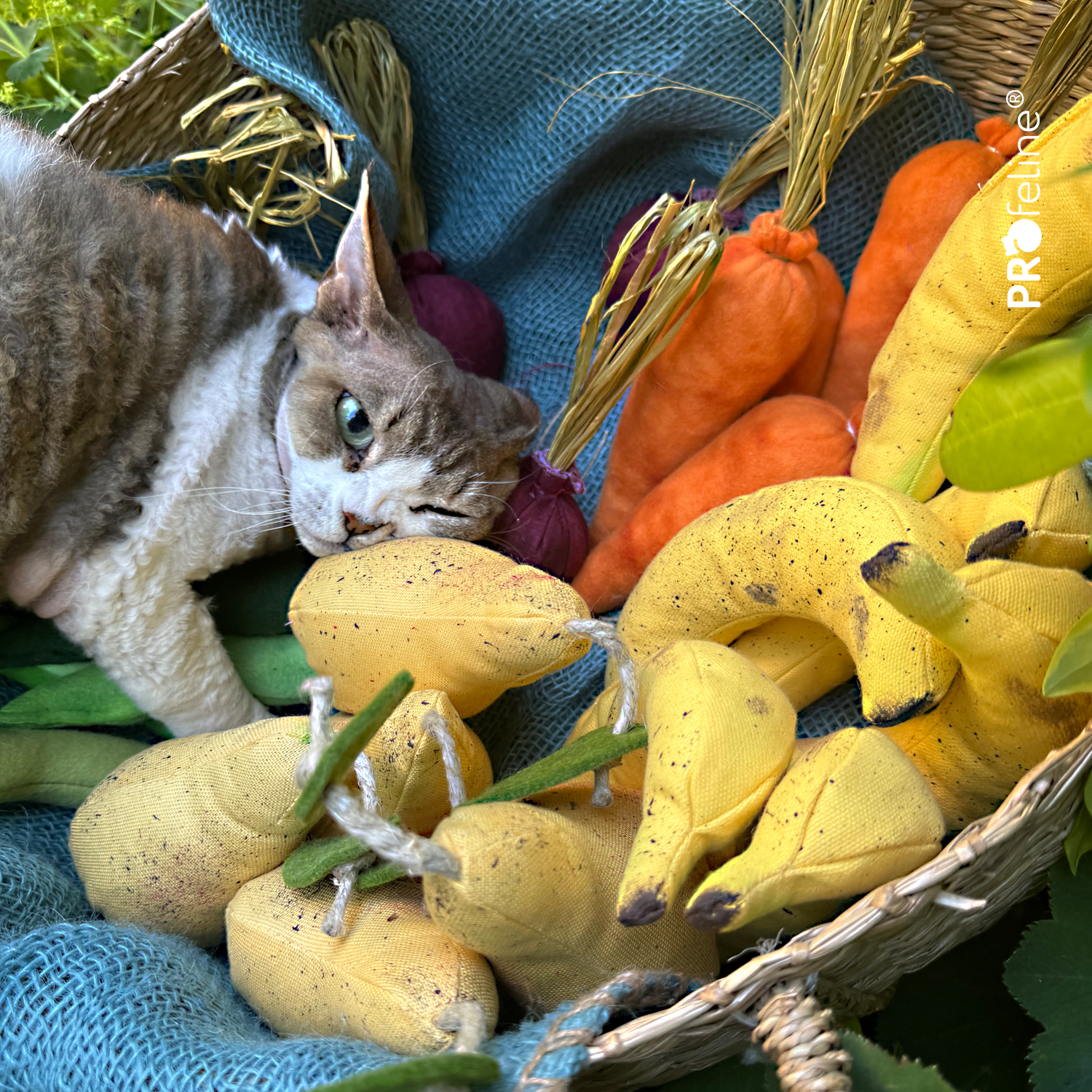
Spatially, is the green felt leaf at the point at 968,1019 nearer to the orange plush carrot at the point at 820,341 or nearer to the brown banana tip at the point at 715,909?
the brown banana tip at the point at 715,909

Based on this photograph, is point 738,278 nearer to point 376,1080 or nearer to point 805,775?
point 805,775

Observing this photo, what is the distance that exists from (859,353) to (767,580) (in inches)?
20.1

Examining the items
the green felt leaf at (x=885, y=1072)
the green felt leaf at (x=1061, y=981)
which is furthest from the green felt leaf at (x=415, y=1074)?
the green felt leaf at (x=1061, y=981)

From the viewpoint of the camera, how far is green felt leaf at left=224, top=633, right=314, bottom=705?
3.82ft

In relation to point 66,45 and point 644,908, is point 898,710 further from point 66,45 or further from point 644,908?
point 66,45

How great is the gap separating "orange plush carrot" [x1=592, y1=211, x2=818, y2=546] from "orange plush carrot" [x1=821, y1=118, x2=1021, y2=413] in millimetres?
84

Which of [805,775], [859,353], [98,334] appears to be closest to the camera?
[805,775]

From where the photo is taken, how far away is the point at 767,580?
82 cm

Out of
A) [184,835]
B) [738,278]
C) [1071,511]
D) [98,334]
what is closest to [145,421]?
[98,334]

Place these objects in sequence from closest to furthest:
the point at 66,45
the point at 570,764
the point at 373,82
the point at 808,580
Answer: the point at 570,764 < the point at 808,580 < the point at 373,82 < the point at 66,45

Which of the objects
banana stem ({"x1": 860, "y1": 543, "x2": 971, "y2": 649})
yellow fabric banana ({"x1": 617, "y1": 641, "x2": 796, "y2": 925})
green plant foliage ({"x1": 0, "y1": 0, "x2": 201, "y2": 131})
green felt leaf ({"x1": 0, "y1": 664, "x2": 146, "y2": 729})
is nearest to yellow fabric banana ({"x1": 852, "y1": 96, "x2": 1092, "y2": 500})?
banana stem ({"x1": 860, "y1": 543, "x2": 971, "y2": 649})

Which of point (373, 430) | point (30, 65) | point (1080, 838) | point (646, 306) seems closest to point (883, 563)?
point (1080, 838)

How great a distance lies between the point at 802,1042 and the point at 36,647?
106 centimetres

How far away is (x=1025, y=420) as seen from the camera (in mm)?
427
